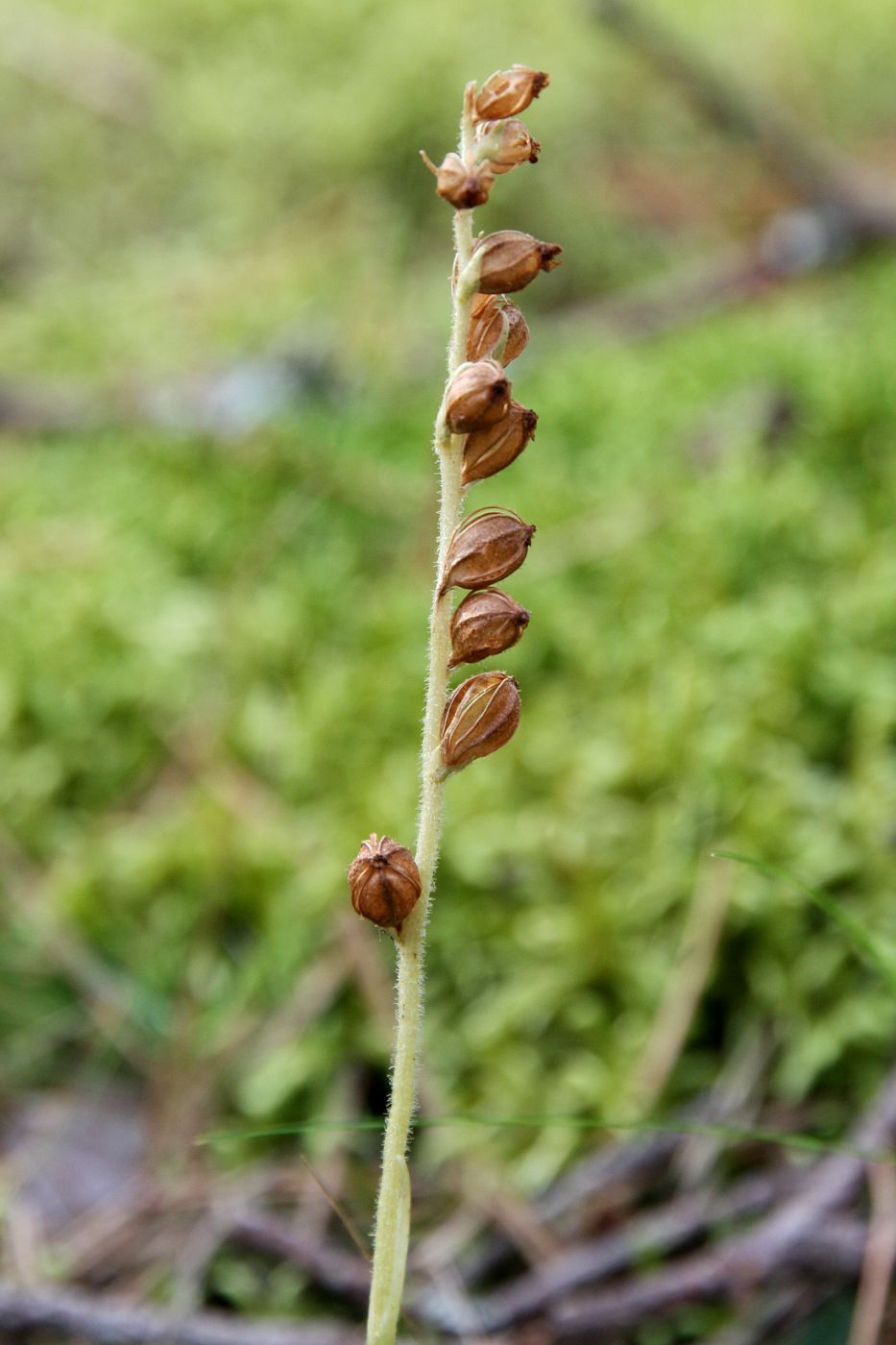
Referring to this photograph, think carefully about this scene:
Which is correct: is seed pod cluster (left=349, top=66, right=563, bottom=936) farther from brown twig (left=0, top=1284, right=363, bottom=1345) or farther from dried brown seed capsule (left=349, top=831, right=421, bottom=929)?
brown twig (left=0, top=1284, right=363, bottom=1345)

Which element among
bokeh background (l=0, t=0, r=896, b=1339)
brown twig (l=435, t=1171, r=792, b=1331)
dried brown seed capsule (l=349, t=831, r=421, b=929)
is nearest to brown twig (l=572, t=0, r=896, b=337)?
bokeh background (l=0, t=0, r=896, b=1339)

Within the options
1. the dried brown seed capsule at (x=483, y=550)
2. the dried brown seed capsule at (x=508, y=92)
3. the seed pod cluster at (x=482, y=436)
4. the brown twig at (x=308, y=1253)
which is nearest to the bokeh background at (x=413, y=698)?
the brown twig at (x=308, y=1253)

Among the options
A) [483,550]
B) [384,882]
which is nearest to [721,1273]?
[384,882]

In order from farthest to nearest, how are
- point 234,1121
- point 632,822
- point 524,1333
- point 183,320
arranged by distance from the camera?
point 183,320
point 632,822
point 234,1121
point 524,1333

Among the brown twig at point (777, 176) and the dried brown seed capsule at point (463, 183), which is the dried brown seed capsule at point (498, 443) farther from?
the brown twig at point (777, 176)

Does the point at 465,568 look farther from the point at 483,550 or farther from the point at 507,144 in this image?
the point at 507,144

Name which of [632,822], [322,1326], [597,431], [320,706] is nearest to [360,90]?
[597,431]

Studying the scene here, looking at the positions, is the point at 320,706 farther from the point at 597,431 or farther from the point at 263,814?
the point at 597,431
